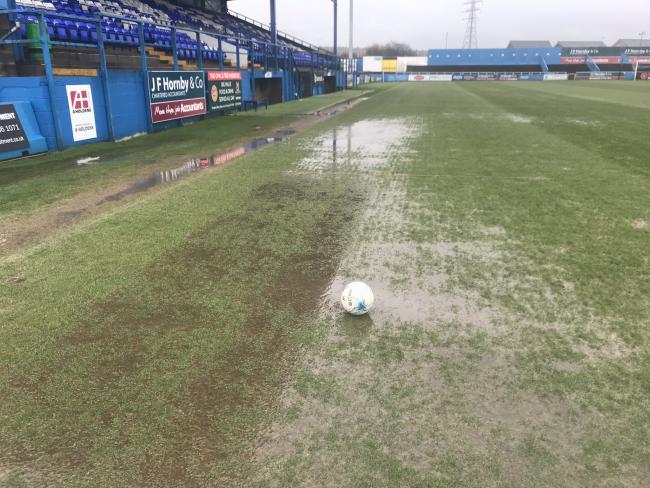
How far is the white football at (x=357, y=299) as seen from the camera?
4.35 metres

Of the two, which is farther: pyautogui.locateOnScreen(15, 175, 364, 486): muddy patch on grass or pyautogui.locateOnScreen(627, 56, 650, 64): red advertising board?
pyautogui.locateOnScreen(627, 56, 650, 64): red advertising board

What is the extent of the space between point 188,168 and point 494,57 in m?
108

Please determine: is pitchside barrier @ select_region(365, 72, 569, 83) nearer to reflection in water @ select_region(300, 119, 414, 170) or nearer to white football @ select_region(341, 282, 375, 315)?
reflection in water @ select_region(300, 119, 414, 170)

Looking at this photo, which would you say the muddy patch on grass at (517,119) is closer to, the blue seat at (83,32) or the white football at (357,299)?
the white football at (357,299)

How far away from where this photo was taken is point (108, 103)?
14.7 m

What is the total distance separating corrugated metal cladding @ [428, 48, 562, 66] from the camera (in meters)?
102

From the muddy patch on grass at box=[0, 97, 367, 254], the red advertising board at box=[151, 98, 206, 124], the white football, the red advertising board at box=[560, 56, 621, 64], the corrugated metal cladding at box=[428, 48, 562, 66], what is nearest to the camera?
the white football

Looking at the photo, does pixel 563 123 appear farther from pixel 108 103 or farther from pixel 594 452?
pixel 594 452

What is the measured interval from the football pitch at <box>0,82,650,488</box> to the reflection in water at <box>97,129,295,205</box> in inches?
11.7

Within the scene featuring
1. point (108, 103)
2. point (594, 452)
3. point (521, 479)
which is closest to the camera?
point (521, 479)

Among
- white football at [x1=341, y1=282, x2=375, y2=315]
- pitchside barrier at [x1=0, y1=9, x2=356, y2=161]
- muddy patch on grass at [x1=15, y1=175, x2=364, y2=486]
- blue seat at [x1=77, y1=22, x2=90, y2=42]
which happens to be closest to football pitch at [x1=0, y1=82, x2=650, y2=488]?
muddy patch on grass at [x1=15, y1=175, x2=364, y2=486]

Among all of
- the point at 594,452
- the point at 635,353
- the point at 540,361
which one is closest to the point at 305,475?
the point at 594,452

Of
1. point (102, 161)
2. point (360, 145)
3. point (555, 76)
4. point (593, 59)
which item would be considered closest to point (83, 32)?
point (102, 161)

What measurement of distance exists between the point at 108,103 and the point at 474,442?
15.0 meters
